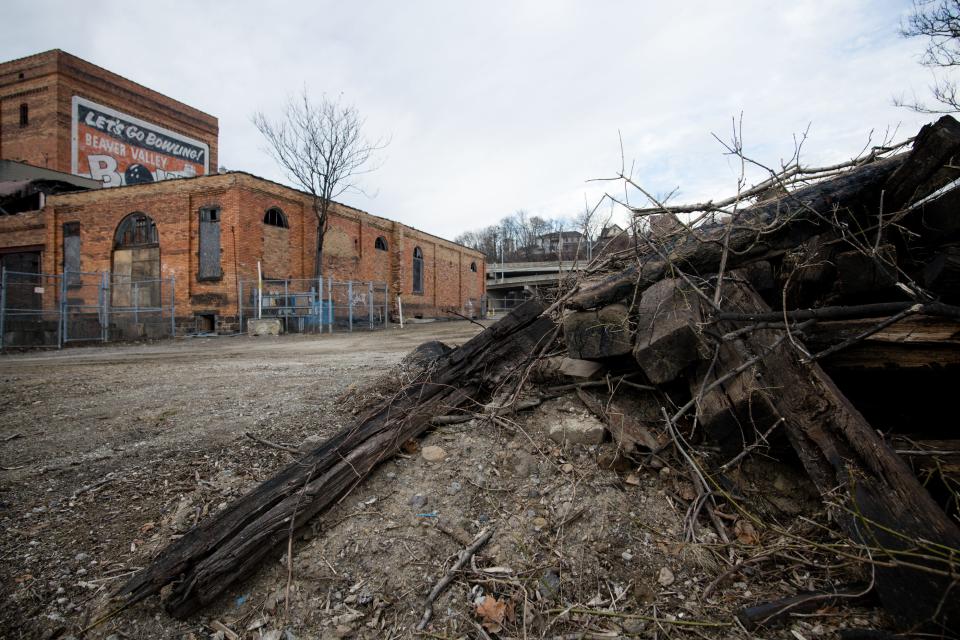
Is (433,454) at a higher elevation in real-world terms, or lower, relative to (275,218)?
lower

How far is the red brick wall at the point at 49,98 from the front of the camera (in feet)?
70.5

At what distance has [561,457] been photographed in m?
2.43

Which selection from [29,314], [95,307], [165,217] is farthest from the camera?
[165,217]

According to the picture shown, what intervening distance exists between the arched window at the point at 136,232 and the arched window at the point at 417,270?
1195 centimetres

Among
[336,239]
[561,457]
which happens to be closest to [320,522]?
[561,457]

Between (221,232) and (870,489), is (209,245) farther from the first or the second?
(870,489)

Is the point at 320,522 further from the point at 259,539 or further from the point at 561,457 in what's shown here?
the point at 561,457

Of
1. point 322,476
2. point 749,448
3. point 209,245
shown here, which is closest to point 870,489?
point 749,448

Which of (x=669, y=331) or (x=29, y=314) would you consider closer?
(x=669, y=331)

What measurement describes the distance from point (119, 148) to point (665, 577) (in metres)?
31.6

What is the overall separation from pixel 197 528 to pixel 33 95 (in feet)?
104

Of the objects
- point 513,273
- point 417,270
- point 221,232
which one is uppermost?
point 513,273

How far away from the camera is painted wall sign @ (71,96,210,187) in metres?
22.4

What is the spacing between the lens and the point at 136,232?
17.2 metres
